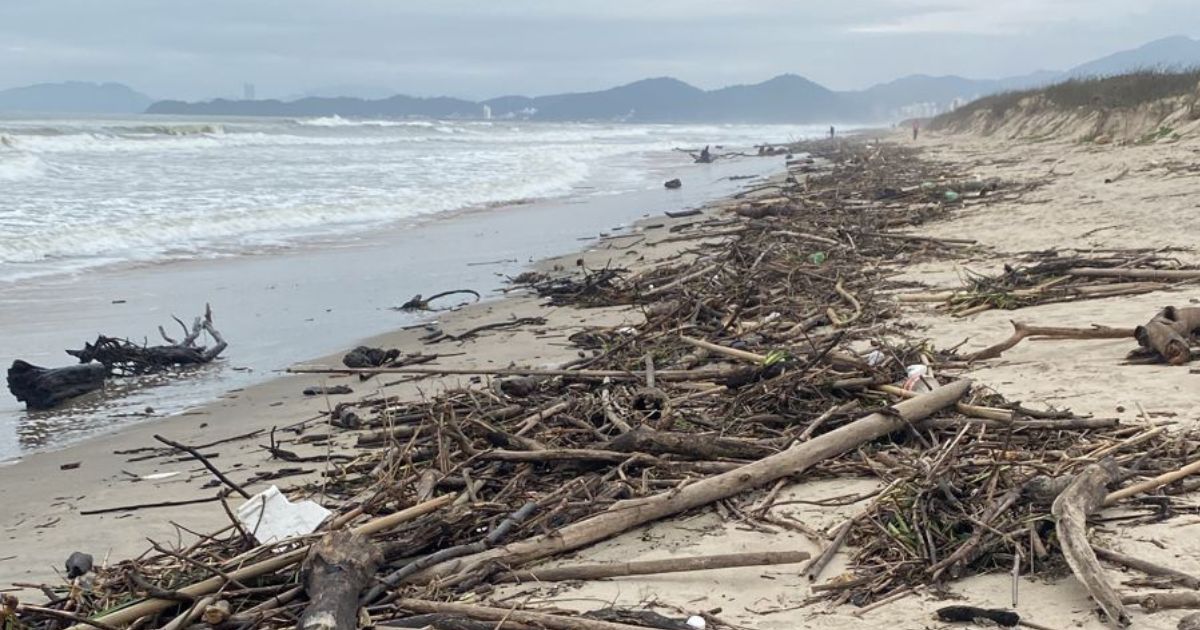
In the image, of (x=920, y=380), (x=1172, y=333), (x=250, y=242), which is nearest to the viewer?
(x=920, y=380)

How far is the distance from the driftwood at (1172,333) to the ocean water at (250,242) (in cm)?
581

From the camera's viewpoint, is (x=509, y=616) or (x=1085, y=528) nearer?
(x=509, y=616)

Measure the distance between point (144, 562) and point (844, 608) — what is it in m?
2.43

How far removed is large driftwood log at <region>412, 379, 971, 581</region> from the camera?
336 centimetres

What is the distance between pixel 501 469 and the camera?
4.18m

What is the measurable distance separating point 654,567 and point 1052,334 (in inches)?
136

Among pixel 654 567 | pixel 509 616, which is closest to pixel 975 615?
pixel 654 567

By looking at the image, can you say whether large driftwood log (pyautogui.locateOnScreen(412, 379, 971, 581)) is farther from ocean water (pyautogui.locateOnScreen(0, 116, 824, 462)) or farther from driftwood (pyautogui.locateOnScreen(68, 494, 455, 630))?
ocean water (pyautogui.locateOnScreen(0, 116, 824, 462))

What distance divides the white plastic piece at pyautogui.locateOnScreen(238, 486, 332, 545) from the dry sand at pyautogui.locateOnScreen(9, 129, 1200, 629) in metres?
0.55

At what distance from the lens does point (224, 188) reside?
21078 millimetres

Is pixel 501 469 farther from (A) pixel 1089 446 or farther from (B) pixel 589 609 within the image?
(A) pixel 1089 446

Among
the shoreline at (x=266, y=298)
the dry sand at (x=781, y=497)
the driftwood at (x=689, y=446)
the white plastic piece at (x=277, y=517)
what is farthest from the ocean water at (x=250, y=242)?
the driftwood at (x=689, y=446)

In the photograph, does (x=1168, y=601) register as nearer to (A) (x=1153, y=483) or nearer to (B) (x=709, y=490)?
(A) (x=1153, y=483)

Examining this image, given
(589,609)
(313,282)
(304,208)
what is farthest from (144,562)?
(304,208)
